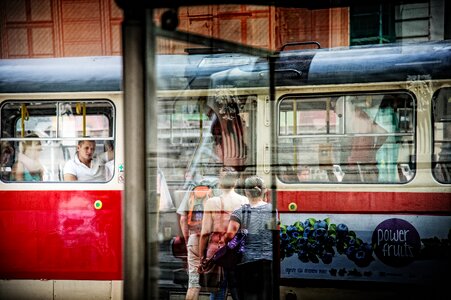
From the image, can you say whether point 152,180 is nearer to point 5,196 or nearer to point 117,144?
point 117,144

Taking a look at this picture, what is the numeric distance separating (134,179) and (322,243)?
335 centimetres

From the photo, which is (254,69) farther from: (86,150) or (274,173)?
(86,150)

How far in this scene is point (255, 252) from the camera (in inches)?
199

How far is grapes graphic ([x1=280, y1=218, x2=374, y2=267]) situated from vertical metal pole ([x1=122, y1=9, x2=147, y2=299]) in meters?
3.20

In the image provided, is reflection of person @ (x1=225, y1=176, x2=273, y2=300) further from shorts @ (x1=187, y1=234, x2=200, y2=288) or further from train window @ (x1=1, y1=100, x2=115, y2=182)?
train window @ (x1=1, y1=100, x2=115, y2=182)

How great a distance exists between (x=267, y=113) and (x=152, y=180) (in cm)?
305

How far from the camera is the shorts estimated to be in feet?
17.9

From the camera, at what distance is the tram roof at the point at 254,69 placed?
→ 559 cm

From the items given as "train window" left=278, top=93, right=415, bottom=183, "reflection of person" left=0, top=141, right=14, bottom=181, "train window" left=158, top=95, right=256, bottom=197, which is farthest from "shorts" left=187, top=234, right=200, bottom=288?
"reflection of person" left=0, top=141, right=14, bottom=181

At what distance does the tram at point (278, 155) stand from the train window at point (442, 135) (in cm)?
1

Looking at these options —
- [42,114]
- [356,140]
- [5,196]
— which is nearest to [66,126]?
[42,114]

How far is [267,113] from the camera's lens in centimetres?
584

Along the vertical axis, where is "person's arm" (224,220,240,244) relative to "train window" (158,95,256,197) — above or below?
below

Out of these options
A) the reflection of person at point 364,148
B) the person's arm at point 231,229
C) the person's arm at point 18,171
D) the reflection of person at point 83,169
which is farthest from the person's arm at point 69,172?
the reflection of person at point 364,148
